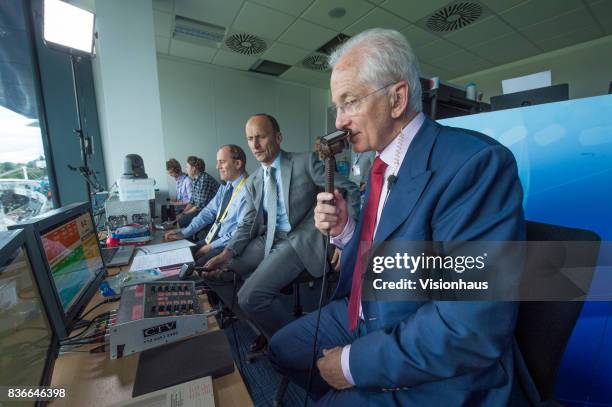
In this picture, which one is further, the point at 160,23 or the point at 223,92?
the point at 223,92

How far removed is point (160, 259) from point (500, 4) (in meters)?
4.24

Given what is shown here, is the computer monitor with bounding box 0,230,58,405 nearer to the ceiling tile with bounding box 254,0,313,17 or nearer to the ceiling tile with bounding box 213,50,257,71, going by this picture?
the ceiling tile with bounding box 254,0,313,17

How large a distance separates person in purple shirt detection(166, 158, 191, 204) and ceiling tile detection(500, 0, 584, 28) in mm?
4894

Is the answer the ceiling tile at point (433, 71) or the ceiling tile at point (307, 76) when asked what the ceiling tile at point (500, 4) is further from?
the ceiling tile at point (307, 76)

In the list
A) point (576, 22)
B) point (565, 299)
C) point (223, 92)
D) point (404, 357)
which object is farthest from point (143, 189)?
point (576, 22)

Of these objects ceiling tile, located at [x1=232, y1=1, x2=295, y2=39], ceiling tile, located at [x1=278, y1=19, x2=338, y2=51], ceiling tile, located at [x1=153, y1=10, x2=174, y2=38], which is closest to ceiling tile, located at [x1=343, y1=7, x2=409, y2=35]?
ceiling tile, located at [x1=278, y1=19, x2=338, y2=51]

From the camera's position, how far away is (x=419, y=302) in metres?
0.70

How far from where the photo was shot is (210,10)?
3.07 meters

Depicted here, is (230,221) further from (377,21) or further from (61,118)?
(377,21)

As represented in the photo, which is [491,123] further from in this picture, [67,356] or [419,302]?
[67,356]

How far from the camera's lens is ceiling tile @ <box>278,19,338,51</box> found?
3410 millimetres

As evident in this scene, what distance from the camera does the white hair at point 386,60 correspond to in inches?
29.3

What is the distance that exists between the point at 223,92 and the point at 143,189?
393 centimetres

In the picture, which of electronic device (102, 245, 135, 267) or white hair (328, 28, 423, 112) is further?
electronic device (102, 245, 135, 267)
